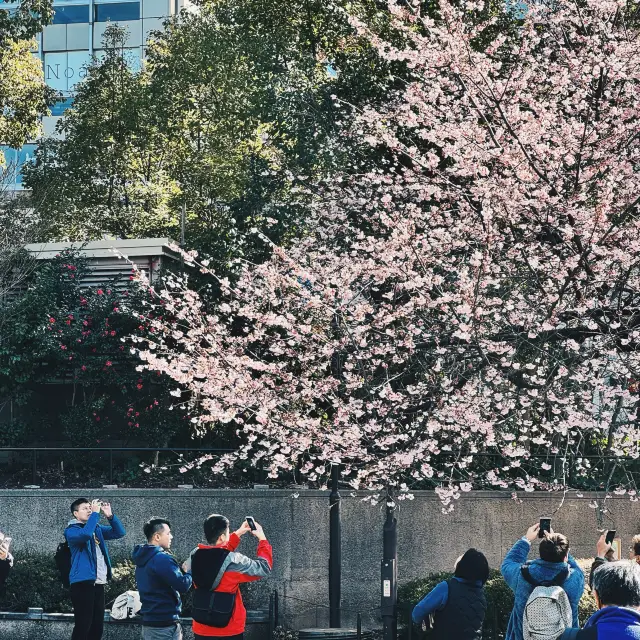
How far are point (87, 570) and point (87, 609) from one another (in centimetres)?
40

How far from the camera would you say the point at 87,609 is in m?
9.05

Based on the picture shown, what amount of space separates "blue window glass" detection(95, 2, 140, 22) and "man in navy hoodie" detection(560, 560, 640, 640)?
4895 centimetres

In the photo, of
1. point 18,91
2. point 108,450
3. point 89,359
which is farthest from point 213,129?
point 108,450

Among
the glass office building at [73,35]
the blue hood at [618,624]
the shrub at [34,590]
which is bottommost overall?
the shrub at [34,590]

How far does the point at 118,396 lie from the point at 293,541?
4488mm

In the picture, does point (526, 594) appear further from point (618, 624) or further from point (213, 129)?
point (213, 129)

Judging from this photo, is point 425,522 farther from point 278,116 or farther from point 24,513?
point 278,116

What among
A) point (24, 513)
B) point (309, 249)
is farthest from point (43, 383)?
point (309, 249)

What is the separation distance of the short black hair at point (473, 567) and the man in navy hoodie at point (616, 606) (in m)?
2.19

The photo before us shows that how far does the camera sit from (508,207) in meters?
9.33

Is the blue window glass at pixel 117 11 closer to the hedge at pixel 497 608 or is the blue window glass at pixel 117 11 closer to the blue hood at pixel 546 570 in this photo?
the hedge at pixel 497 608

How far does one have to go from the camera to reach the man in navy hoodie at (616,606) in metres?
4.20

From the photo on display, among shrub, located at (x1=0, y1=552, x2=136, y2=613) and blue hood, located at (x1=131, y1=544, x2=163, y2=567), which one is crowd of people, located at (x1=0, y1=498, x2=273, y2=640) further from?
shrub, located at (x1=0, y1=552, x2=136, y2=613)

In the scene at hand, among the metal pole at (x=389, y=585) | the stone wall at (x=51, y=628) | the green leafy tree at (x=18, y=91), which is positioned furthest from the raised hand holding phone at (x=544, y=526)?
the green leafy tree at (x=18, y=91)
